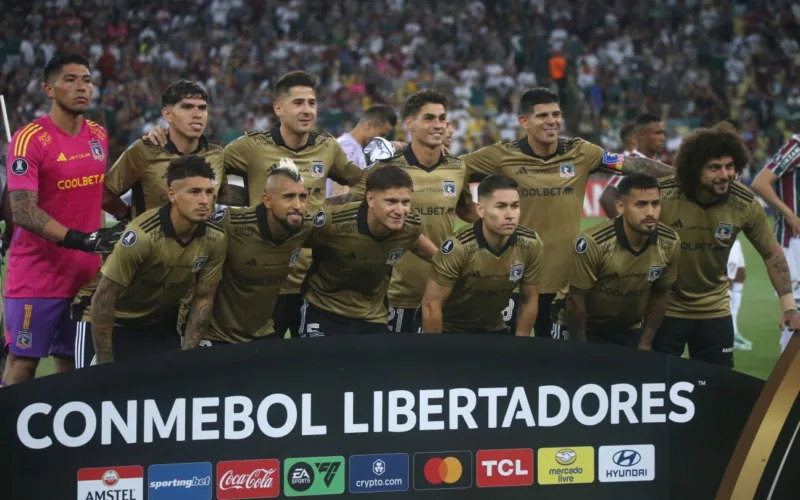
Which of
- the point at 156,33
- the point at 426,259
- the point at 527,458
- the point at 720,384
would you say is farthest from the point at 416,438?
the point at 156,33

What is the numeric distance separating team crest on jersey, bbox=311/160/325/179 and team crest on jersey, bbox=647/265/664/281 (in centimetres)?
211

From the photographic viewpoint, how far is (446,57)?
27109mm

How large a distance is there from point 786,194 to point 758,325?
10.6 ft

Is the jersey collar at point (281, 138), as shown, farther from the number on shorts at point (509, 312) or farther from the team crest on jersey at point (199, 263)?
the number on shorts at point (509, 312)

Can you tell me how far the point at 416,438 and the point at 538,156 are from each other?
9.49ft

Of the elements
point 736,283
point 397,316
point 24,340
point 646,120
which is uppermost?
point 646,120

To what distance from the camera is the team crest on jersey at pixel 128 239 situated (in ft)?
18.0

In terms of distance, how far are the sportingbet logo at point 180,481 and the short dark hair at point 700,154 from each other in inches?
140

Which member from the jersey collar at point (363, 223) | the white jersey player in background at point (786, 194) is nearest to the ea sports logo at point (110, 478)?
the jersey collar at point (363, 223)

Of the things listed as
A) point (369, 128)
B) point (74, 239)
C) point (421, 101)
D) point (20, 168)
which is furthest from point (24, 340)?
point (369, 128)

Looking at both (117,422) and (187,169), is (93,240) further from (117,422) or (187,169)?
(117,422)

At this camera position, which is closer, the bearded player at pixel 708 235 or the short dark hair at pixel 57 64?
the short dark hair at pixel 57 64

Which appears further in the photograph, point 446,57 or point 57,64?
point 446,57

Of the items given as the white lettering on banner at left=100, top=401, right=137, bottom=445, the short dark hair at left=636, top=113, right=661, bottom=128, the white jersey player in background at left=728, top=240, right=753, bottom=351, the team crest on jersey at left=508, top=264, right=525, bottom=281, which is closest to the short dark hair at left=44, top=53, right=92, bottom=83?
the white lettering on banner at left=100, top=401, right=137, bottom=445
